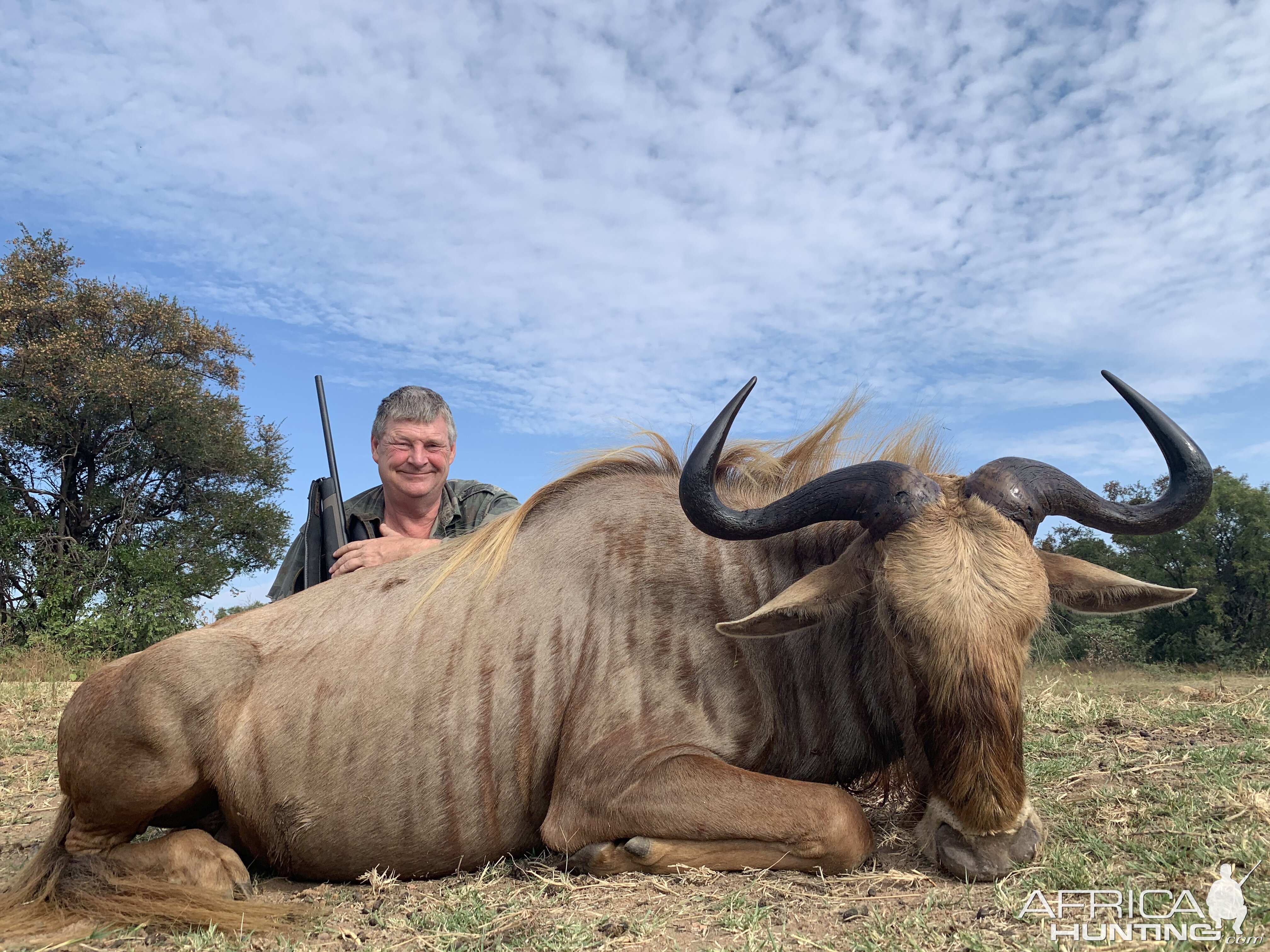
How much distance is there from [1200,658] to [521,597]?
20.7 meters

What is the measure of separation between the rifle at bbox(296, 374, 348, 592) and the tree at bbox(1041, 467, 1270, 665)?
17.6 metres

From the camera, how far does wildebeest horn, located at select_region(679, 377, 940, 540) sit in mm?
3422

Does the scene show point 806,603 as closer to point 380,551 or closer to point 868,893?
point 868,893

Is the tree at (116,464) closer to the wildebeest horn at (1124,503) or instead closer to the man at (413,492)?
the man at (413,492)

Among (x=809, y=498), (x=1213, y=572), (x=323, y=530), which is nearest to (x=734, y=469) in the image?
(x=809, y=498)

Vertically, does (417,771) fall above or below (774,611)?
below

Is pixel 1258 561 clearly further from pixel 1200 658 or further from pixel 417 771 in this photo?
pixel 417 771

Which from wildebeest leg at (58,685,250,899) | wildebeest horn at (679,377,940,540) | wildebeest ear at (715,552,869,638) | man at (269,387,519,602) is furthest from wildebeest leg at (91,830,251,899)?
wildebeest horn at (679,377,940,540)

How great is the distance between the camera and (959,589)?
10.3 feet

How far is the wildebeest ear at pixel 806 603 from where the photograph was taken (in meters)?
3.42

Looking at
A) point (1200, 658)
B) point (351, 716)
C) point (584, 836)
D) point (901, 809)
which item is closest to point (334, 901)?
point (351, 716)

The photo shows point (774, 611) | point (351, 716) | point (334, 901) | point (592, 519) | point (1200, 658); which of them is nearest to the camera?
point (774, 611)

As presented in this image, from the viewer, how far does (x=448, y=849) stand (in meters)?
3.94

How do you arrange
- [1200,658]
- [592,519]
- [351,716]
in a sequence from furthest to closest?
[1200,658] < [592,519] < [351,716]
